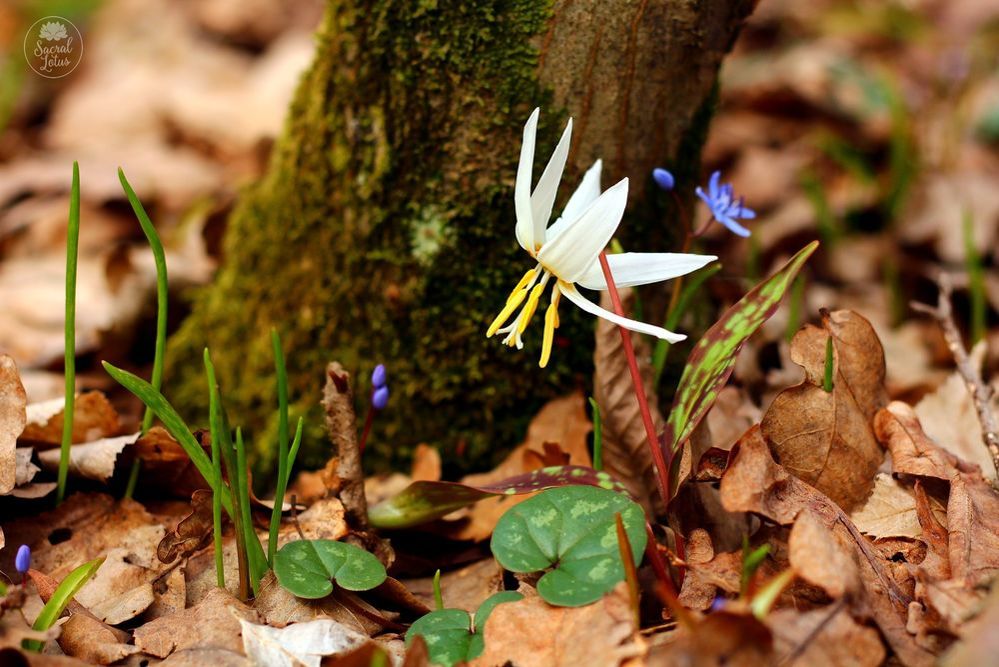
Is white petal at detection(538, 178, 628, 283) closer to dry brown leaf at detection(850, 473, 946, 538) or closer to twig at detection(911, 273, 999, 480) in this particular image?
dry brown leaf at detection(850, 473, 946, 538)

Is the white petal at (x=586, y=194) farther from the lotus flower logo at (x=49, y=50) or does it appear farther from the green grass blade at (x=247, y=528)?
the lotus flower logo at (x=49, y=50)

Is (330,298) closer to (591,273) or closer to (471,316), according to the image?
(471,316)

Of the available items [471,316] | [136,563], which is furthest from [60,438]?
[471,316]

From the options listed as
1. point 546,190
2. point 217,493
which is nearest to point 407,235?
point 546,190

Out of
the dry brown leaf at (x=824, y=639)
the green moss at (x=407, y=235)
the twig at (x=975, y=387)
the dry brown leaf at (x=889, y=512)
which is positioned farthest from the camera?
the green moss at (x=407, y=235)

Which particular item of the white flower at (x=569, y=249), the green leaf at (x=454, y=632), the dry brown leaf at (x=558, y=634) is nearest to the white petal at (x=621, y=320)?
the white flower at (x=569, y=249)

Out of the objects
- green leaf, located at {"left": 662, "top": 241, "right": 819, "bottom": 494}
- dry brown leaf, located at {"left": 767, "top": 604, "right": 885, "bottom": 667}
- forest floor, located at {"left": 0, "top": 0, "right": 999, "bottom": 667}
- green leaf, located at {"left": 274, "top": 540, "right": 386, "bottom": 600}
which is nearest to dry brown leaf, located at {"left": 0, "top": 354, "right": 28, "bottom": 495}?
forest floor, located at {"left": 0, "top": 0, "right": 999, "bottom": 667}

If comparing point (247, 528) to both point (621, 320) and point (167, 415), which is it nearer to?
point (167, 415)
